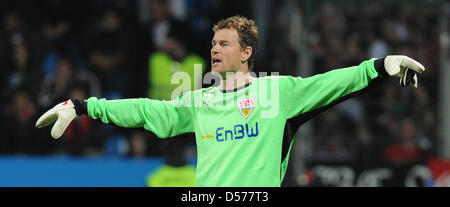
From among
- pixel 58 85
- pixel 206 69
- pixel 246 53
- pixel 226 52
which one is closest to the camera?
pixel 226 52

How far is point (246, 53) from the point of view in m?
5.23

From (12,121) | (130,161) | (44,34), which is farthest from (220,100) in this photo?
(44,34)

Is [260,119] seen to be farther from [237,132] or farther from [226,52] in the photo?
[226,52]

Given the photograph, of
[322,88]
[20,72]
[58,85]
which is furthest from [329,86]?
[20,72]

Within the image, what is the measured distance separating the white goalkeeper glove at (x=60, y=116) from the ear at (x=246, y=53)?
3.34 ft

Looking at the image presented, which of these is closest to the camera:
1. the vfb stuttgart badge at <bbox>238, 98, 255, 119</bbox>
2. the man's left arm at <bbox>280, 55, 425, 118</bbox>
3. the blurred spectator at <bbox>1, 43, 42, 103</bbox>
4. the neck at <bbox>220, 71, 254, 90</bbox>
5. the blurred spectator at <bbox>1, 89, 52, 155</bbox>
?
the man's left arm at <bbox>280, 55, 425, 118</bbox>

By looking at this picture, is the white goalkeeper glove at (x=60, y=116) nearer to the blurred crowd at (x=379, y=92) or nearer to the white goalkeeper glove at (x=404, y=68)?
the white goalkeeper glove at (x=404, y=68)

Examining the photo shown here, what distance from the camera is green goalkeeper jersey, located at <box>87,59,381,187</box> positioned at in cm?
496

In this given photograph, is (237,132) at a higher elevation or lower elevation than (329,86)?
lower

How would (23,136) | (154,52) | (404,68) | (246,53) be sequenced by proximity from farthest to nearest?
(154,52), (23,136), (246,53), (404,68)

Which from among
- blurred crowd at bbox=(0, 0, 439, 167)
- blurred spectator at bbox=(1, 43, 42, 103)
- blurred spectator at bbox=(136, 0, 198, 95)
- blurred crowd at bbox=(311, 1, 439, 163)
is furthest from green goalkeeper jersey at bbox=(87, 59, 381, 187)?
blurred spectator at bbox=(1, 43, 42, 103)

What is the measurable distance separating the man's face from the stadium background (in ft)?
16.3

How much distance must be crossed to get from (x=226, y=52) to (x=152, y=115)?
2.03 ft

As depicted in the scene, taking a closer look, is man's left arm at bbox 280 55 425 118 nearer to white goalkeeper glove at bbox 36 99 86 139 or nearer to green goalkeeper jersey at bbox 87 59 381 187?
green goalkeeper jersey at bbox 87 59 381 187
